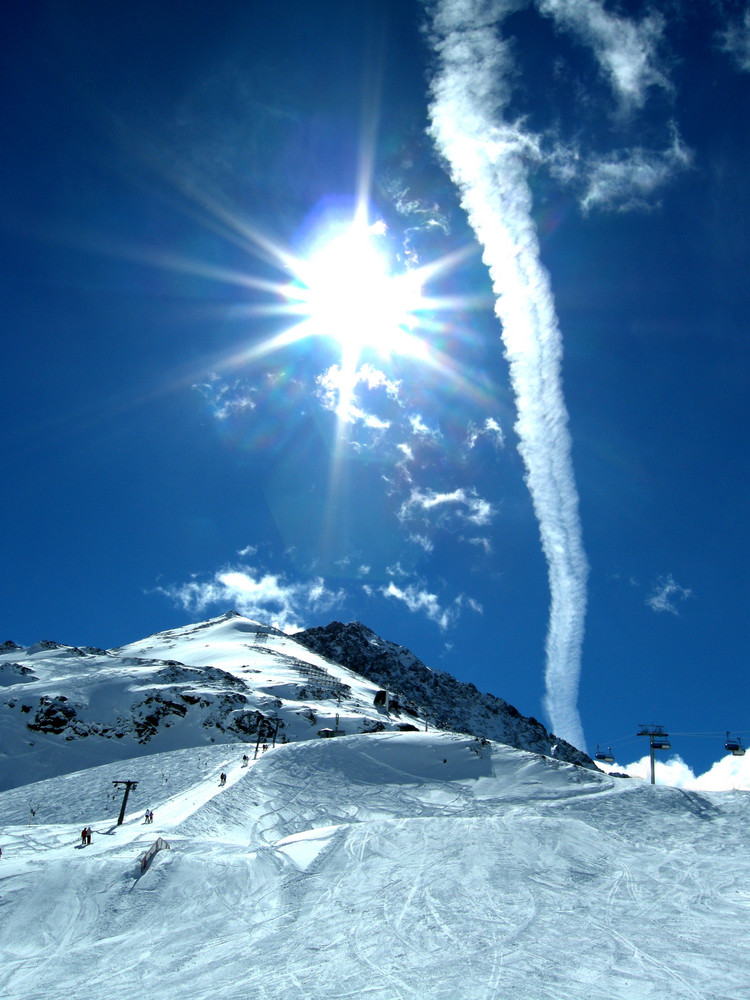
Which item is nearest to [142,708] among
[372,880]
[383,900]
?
[372,880]

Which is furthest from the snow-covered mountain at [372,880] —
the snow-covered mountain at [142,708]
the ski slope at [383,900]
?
the snow-covered mountain at [142,708]

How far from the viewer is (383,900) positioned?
2033cm

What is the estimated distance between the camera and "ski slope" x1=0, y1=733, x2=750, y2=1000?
14.4 meters

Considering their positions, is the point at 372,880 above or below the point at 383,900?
above

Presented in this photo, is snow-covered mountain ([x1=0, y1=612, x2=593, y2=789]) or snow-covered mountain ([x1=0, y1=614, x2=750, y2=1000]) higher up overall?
snow-covered mountain ([x1=0, y1=612, x2=593, y2=789])

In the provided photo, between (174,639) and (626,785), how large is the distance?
446ft

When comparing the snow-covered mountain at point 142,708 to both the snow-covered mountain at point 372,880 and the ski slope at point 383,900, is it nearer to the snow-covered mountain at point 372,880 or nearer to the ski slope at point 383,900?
the snow-covered mountain at point 372,880

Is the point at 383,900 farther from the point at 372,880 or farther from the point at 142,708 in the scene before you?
the point at 142,708

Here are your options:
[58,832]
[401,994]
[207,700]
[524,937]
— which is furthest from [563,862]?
[207,700]

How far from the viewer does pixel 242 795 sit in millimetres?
37594

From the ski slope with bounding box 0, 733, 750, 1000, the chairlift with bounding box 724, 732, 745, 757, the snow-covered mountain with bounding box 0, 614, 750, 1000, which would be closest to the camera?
the ski slope with bounding box 0, 733, 750, 1000

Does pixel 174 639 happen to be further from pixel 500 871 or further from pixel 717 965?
pixel 717 965

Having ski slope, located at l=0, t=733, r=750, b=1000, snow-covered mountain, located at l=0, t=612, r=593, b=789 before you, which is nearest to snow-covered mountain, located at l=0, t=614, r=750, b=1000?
ski slope, located at l=0, t=733, r=750, b=1000

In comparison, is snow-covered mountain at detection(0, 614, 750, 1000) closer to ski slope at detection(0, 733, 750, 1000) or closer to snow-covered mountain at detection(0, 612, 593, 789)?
ski slope at detection(0, 733, 750, 1000)
